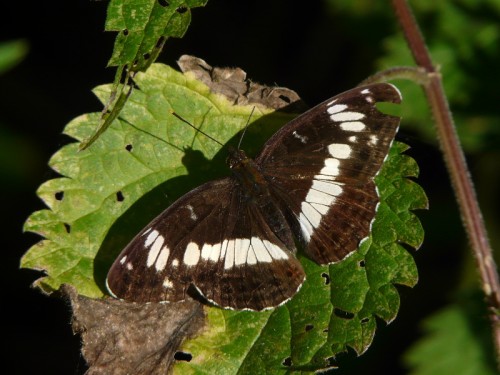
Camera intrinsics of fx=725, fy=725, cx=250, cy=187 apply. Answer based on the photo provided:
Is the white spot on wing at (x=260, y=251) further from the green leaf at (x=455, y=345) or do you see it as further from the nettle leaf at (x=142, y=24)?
the green leaf at (x=455, y=345)

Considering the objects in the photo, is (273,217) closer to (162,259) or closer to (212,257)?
(212,257)

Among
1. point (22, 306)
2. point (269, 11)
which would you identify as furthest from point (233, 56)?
point (22, 306)

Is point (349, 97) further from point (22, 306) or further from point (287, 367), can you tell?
point (22, 306)

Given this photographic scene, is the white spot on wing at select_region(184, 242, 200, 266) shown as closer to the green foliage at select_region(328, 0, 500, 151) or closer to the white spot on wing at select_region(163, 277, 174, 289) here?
the white spot on wing at select_region(163, 277, 174, 289)

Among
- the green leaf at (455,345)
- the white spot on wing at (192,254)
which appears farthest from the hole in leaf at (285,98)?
the green leaf at (455,345)

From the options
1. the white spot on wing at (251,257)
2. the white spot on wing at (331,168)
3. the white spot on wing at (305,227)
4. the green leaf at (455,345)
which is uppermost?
the white spot on wing at (331,168)
